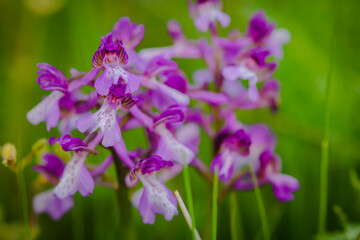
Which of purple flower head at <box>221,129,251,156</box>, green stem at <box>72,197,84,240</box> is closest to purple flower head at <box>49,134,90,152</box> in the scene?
purple flower head at <box>221,129,251,156</box>

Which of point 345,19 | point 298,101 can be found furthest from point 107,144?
point 345,19

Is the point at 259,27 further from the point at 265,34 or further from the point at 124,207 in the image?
the point at 124,207

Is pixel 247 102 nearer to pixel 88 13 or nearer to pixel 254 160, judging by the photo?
pixel 254 160

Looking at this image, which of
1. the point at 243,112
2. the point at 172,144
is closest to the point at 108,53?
the point at 172,144

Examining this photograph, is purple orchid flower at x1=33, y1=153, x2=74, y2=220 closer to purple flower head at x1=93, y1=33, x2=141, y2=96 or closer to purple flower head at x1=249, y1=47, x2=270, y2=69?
purple flower head at x1=93, y1=33, x2=141, y2=96

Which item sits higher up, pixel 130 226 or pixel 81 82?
pixel 81 82

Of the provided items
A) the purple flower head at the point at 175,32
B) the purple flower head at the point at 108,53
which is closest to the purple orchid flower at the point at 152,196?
the purple flower head at the point at 108,53
